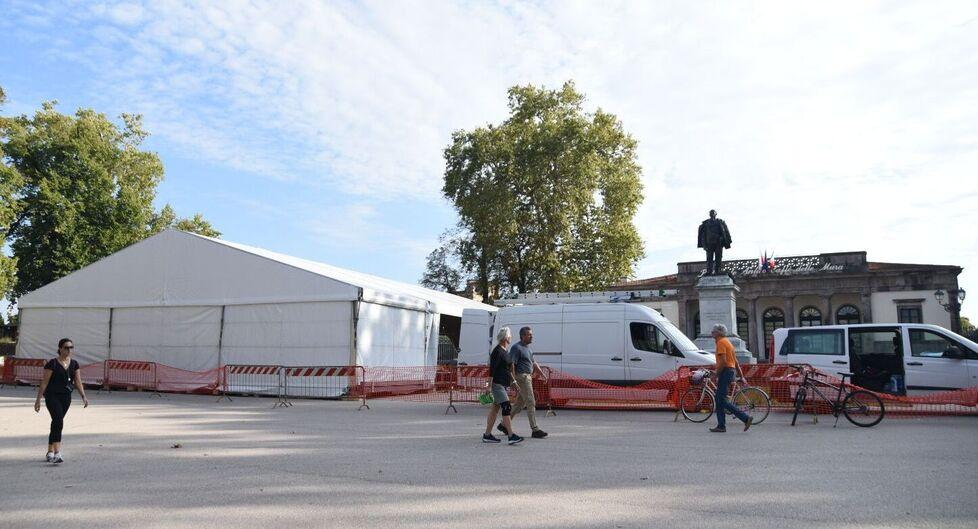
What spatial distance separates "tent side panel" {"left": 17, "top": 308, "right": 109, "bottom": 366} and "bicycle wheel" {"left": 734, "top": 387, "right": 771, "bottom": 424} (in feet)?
64.8

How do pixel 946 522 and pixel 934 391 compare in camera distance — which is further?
pixel 934 391

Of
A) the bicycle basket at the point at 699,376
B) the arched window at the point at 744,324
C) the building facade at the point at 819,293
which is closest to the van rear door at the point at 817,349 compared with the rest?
the bicycle basket at the point at 699,376

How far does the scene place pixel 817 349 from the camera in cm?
1458

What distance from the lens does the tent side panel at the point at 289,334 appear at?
19.0m

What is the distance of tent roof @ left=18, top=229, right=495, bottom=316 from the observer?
1980 centimetres

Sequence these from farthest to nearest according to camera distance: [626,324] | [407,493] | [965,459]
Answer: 1. [626,324]
2. [965,459]
3. [407,493]

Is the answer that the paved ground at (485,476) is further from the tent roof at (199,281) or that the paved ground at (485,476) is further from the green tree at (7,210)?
the green tree at (7,210)

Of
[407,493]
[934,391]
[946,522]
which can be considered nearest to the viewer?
[946,522]

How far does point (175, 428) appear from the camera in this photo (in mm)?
11516

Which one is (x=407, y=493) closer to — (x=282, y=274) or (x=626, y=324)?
(x=626, y=324)

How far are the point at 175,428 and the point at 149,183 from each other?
36699 millimetres

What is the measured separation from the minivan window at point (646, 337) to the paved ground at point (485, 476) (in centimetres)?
335

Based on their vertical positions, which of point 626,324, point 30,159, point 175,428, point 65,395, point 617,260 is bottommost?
point 175,428

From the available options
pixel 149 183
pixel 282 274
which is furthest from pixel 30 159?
pixel 282 274
